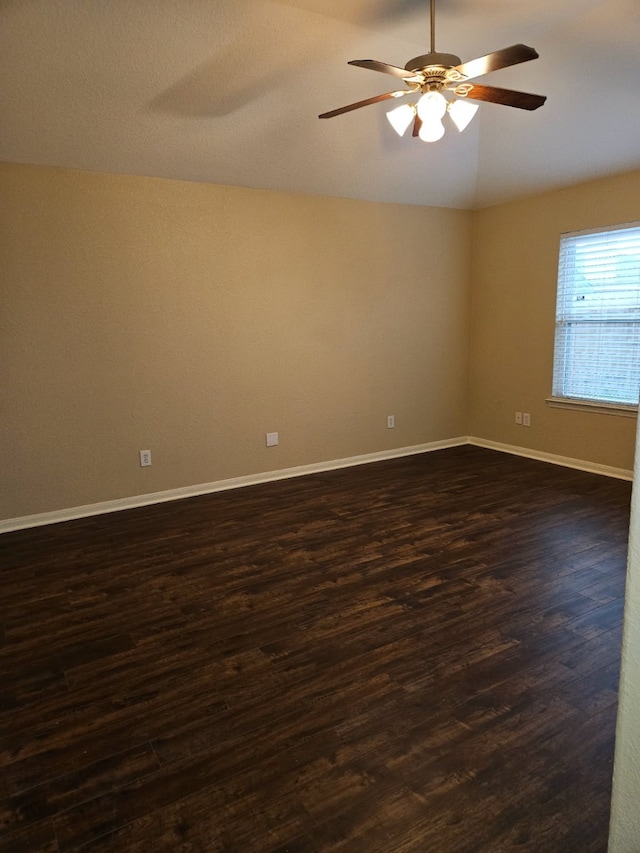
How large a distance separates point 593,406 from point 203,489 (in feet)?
11.2

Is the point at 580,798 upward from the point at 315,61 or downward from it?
downward

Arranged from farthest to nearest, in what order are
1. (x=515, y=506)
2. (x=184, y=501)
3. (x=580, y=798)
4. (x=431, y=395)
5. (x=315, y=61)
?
1. (x=431, y=395)
2. (x=184, y=501)
3. (x=515, y=506)
4. (x=315, y=61)
5. (x=580, y=798)

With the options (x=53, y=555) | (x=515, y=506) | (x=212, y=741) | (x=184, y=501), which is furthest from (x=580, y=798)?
(x=184, y=501)

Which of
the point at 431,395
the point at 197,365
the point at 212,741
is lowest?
the point at 212,741

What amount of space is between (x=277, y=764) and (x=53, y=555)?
225cm

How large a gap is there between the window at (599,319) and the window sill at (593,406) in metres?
0.01

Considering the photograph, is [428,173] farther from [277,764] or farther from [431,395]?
[277,764]

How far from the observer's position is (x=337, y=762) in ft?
5.64

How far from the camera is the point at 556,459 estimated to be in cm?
517

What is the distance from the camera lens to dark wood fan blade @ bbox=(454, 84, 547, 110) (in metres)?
2.52

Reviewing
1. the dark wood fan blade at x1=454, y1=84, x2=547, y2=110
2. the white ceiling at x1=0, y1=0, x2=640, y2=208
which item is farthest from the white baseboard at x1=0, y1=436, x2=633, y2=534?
the dark wood fan blade at x1=454, y1=84, x2=547, y2=110

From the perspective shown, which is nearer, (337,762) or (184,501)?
(337,762)

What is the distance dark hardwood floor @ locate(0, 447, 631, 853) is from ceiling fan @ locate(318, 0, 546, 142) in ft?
7.55

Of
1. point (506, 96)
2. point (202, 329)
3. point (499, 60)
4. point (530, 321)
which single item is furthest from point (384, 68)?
point (530, 321)
